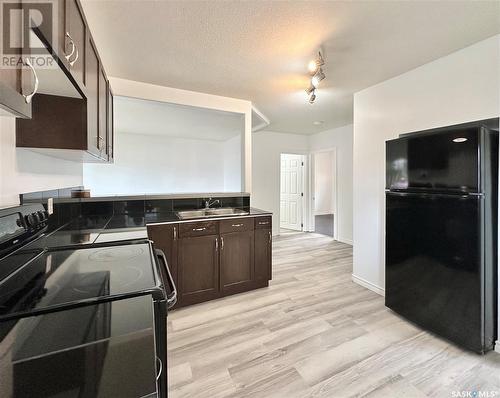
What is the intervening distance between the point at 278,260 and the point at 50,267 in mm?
3201

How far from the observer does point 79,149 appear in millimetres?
1369

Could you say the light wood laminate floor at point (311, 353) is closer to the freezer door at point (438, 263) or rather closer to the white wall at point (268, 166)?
the freezer door at point (438, 263)

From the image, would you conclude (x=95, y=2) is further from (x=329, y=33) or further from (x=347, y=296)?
(x=347, y=296)

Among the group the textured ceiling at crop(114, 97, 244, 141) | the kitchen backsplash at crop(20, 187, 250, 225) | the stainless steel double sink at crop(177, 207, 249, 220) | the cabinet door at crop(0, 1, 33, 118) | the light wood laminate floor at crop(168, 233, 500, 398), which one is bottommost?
the light wood laminate floor at crop(168, 233, 500, 398)

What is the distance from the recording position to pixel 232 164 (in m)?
6.13

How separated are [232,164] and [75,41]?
5.01 m

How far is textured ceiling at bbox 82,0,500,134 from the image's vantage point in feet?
5.10

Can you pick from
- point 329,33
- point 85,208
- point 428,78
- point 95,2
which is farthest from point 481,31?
point 85,208

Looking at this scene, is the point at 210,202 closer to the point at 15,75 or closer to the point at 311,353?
the point at 311,353

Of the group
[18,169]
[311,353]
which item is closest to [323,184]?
[311,353]

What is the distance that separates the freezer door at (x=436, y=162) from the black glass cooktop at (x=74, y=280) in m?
2.12
